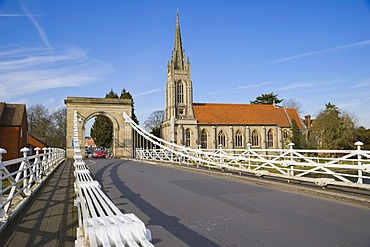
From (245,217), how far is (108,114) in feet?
111

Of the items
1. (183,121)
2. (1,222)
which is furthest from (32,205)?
(183,121)

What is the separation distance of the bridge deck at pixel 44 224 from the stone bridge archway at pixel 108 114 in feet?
97.3

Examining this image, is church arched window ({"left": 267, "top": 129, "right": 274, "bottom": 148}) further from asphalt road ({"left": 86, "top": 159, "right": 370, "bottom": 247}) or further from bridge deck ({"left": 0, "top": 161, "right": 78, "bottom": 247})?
bridge deck ({"left": 0, "top": 161, "right": 78, "bottom": 247})

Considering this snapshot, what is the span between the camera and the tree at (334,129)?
122ft

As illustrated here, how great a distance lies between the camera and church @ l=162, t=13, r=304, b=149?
170 ft

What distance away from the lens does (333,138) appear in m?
37.8

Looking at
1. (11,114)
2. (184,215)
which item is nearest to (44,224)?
(184,215)

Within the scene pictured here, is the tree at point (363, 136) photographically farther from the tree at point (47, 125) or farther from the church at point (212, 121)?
the tree at point (47, 125)

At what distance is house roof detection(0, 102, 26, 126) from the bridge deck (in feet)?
93.3

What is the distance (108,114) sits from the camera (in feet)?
123

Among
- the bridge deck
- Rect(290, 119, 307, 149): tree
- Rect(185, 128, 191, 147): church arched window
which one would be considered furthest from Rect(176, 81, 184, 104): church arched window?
the bridge deck

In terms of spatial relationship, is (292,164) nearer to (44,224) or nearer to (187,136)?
(44,224)

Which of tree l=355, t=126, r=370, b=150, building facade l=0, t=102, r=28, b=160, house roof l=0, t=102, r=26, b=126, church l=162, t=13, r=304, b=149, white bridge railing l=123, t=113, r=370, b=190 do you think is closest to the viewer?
white bridge railing l=123, t=113, r=370, b=190

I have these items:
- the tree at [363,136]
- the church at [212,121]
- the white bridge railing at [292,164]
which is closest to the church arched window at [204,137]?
the church at [212,121]
